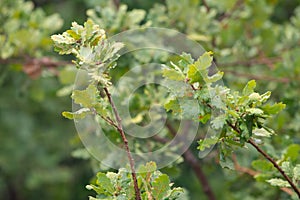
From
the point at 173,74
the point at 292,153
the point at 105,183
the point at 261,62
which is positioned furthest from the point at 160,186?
the point at 261,62

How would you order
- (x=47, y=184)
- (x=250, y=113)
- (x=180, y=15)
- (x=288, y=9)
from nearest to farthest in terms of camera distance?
1. (x=250, y=113)
2. (x=180, y=15)
3. (x=288, y=9)
4. (x=47, y=184)

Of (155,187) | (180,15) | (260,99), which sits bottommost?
(155,187)

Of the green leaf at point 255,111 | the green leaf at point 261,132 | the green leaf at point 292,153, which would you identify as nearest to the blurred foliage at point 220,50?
the green leaf at point 292,153

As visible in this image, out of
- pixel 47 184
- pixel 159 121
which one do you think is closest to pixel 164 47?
pixel 159 121

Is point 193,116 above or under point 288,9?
under

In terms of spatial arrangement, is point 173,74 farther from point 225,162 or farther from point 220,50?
point 220,50

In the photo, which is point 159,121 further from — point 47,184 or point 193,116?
point 47,184

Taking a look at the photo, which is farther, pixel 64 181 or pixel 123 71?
pixel 64 181

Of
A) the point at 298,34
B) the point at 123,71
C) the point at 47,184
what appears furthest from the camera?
the point at 47,184
